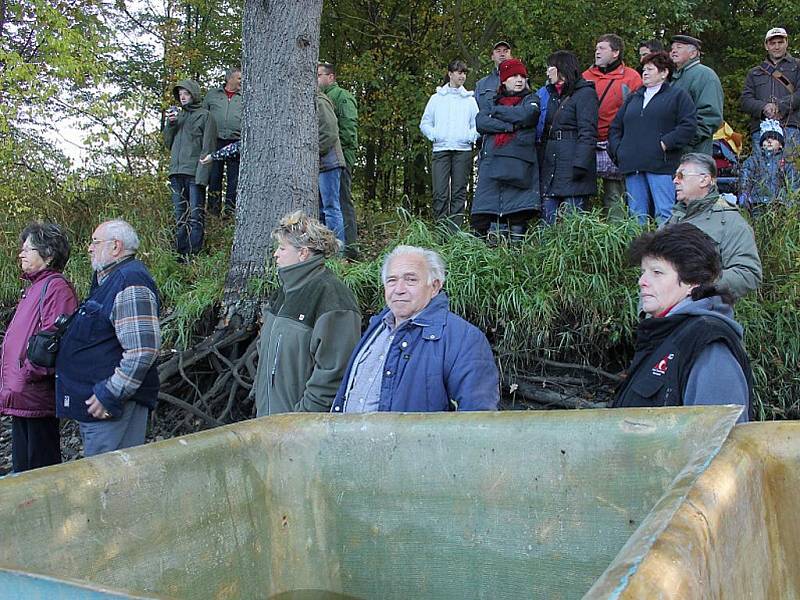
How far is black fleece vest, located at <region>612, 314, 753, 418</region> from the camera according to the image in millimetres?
3064

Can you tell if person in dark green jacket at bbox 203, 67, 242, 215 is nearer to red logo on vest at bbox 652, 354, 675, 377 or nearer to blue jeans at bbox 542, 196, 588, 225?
blue jeans at bbox 542, 196, 588, 225

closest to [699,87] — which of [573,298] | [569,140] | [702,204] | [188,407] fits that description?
[569,140]

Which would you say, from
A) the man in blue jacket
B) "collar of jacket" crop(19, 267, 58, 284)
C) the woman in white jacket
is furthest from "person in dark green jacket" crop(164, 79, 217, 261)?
the man in blue jacket

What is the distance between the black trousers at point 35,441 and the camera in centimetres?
505

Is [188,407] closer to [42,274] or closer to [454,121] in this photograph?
[42,274]

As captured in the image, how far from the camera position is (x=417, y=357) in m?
3.55

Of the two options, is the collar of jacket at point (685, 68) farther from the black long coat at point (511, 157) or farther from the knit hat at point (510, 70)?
the knit hat at point (510, 70)

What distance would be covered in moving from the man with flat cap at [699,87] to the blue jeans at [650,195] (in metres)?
0.41

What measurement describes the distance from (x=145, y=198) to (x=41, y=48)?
2786 mm

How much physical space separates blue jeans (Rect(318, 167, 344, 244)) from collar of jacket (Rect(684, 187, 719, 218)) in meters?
4.16

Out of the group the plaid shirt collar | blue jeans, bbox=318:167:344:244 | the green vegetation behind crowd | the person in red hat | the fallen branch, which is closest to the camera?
the plaid shirt collar

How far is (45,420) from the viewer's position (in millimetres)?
5066

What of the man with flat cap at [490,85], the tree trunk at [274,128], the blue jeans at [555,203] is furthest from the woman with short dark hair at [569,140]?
the tree trunk at [274,128]

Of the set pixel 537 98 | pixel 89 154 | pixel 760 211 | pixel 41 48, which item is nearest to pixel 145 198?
pixel 89 154
